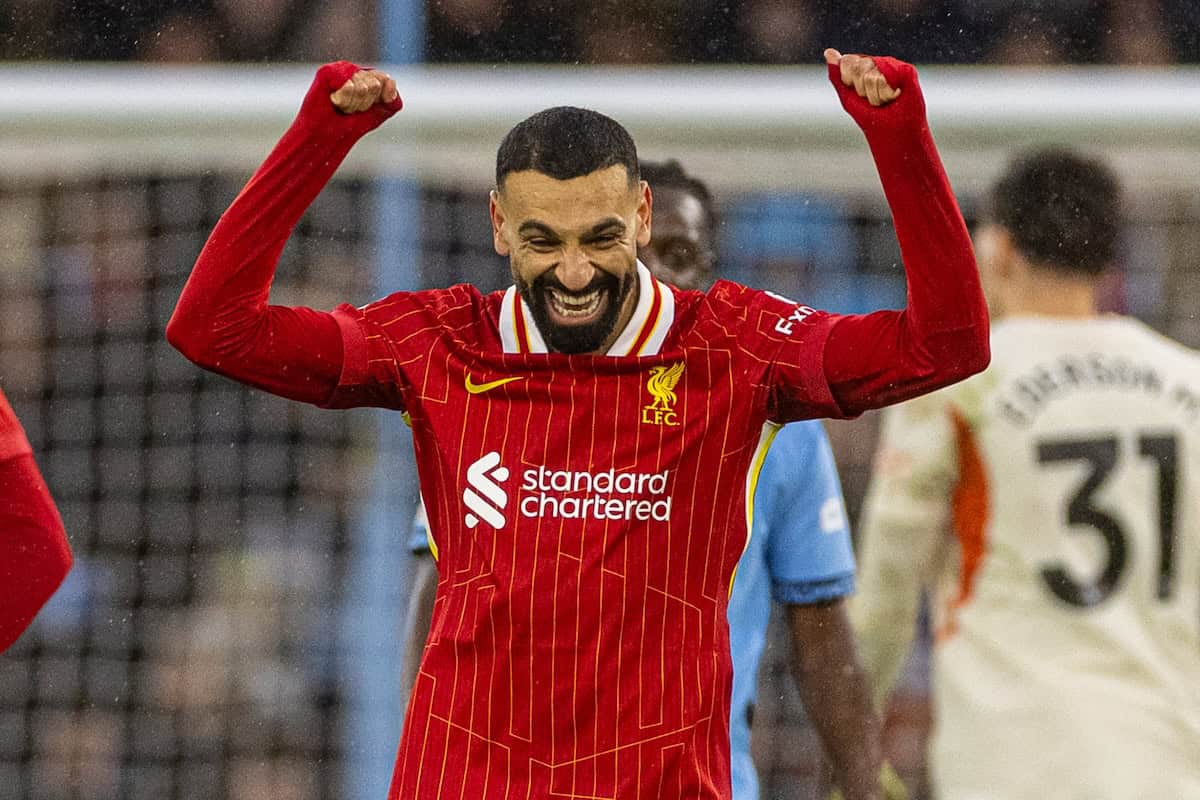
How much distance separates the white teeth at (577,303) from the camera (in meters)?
2.44

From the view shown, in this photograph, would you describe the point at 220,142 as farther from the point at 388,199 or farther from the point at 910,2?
the point at 910,2

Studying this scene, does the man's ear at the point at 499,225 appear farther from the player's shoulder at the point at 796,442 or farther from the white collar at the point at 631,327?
the player's shoulder at the point at 796,442

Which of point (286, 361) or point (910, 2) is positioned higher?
point (910, 2)

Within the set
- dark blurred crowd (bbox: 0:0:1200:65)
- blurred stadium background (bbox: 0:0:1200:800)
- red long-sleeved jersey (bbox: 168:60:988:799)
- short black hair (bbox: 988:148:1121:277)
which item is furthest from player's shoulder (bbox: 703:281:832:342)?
dark blurred crowd (bbox: 0:0:1200:65)

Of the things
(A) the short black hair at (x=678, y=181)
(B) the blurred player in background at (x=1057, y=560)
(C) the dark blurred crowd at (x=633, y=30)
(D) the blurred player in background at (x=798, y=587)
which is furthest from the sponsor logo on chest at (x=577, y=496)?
(C) the dark blurred crowd at (x=633, y=30)

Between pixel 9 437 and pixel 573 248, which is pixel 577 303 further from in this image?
pixel 9 437

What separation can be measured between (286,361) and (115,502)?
3.64m

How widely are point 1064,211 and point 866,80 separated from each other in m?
1.47

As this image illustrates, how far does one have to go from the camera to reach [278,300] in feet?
19.4

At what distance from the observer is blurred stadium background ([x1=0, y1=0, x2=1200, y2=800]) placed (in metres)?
5.43

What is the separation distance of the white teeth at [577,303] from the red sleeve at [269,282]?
27 centimetres

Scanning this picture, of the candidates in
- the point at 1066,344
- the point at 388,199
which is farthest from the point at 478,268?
the point at 1066,344

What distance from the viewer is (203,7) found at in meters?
6.05

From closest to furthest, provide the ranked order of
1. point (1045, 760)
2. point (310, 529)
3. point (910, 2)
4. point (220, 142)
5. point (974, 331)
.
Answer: point (974, 331) → point (1045, 760) → point (220, 142) → point (910, 2) → point (310, 529)
